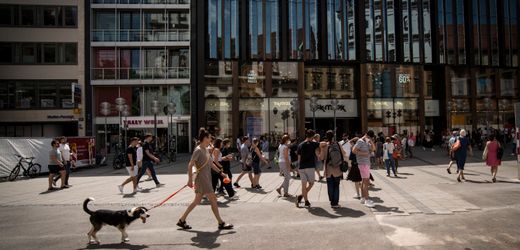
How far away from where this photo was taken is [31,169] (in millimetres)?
18312

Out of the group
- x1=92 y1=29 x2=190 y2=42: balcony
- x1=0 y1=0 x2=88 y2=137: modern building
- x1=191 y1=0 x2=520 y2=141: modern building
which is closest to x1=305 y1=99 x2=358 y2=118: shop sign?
x1=191 y1=0 x2=520 y2=141: modern building

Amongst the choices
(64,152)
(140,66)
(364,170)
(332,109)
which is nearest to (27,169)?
(64,152)

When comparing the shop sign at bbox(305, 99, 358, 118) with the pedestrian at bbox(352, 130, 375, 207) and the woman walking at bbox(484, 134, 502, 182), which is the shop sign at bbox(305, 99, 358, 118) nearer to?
the woman walking at bbox(484, 134, 502, 182)

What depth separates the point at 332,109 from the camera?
37.4 meters

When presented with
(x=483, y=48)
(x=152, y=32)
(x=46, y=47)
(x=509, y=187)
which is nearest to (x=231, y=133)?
(x=152, y=32)

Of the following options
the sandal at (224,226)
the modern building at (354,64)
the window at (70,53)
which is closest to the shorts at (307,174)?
the sandal at (224,226)

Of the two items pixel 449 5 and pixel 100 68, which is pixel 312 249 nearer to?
pixel 100 68

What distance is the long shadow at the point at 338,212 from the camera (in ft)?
26.6

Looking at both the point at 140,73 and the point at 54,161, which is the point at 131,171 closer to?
the point at 54,161

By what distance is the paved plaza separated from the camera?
20.1 ft

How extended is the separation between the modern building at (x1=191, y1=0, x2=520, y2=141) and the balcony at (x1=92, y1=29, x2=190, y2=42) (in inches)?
59.0

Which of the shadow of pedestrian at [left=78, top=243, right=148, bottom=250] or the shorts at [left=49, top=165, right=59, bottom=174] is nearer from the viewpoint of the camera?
the shadow of pedestrian at [left=78, top=243, right=148, bottom=250]

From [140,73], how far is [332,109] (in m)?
17.8

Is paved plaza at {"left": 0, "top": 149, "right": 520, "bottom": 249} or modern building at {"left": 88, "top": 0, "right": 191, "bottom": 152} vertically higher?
modern building at {"left": 88, "top": 0, "right": 191, "bottom": 152}
